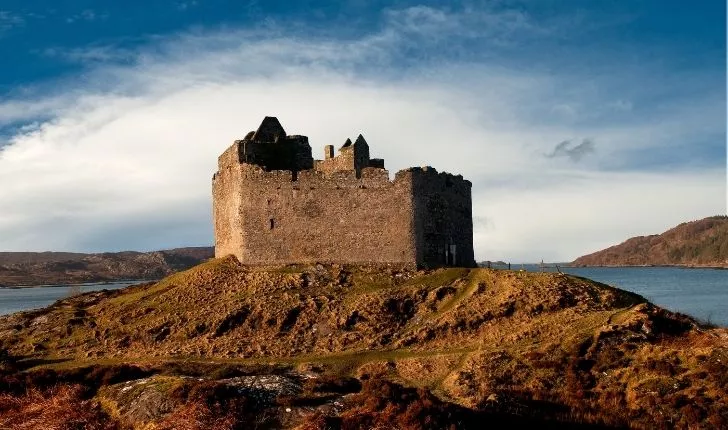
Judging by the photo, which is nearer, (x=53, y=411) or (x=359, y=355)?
(x=53, y=411)

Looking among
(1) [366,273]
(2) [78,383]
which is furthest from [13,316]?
(1) [366,273]

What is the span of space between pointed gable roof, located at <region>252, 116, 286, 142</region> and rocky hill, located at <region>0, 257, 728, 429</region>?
10.8 metres

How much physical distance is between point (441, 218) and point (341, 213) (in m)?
7.99

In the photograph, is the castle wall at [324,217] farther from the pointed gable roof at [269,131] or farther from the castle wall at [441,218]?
the pointed gable roof at [269,131]

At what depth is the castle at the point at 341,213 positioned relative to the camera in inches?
1879

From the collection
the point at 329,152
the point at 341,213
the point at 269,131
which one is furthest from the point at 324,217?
the point at 269,131

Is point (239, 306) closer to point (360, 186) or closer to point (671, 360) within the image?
point (360, 186)

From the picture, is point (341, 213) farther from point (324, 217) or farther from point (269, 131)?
point (269, 131)

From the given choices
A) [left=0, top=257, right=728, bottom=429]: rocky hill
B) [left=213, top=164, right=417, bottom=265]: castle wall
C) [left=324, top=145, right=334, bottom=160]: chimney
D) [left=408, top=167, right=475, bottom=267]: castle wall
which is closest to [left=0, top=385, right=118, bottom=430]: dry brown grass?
[left=0, top=257, right=728, bottom=429]: rocky hill

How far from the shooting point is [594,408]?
29578mm

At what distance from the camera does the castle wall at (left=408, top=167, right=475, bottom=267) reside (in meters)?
48.5

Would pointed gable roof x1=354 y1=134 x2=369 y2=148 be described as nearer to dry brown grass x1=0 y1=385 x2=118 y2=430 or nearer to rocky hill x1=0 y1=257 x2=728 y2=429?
rocky hill x1=0 y1=257 x2=728 y2=429

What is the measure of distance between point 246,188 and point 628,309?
2734 centimetres

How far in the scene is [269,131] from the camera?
55875 mm
